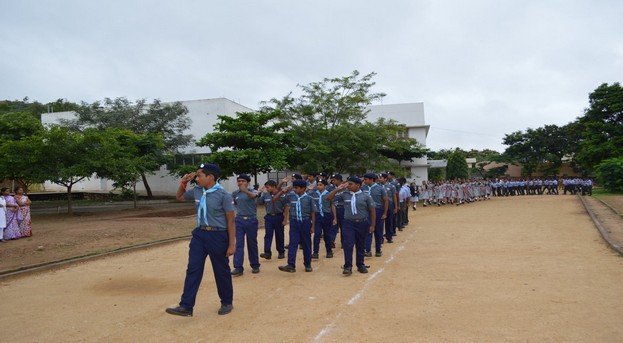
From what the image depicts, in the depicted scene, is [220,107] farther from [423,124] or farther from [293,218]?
[293,218]

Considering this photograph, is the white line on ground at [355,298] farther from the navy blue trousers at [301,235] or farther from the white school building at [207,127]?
the white school building at [207,127]

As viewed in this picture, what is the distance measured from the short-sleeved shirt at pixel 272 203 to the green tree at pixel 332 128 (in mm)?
15174

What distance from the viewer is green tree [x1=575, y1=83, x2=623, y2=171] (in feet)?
117

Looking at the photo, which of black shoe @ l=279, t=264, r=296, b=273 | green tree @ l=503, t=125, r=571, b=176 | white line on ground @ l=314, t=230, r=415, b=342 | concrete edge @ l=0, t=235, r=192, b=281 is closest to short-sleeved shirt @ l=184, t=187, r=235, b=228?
white line on ground @ l=314, t=230, r=415, b=342

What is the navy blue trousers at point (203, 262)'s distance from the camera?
17.9ft

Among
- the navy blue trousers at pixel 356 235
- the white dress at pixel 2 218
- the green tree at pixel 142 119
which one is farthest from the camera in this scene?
the green tree at pixel 142 119

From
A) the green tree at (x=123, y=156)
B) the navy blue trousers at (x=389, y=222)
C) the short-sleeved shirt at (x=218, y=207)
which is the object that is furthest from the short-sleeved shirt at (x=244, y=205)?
the green tree at (x=123, y=156)

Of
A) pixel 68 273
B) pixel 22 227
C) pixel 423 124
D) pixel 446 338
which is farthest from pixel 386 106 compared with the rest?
pixel 446 338

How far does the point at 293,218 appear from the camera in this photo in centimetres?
858

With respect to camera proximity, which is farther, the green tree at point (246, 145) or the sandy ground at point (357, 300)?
the green tree at point (246, 145)

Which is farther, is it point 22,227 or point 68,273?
point 22,227

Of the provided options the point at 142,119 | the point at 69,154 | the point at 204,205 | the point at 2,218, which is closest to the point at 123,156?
the point at 69,154

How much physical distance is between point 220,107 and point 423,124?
677 inches

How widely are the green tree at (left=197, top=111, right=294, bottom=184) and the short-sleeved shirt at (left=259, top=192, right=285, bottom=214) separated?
12.2m
